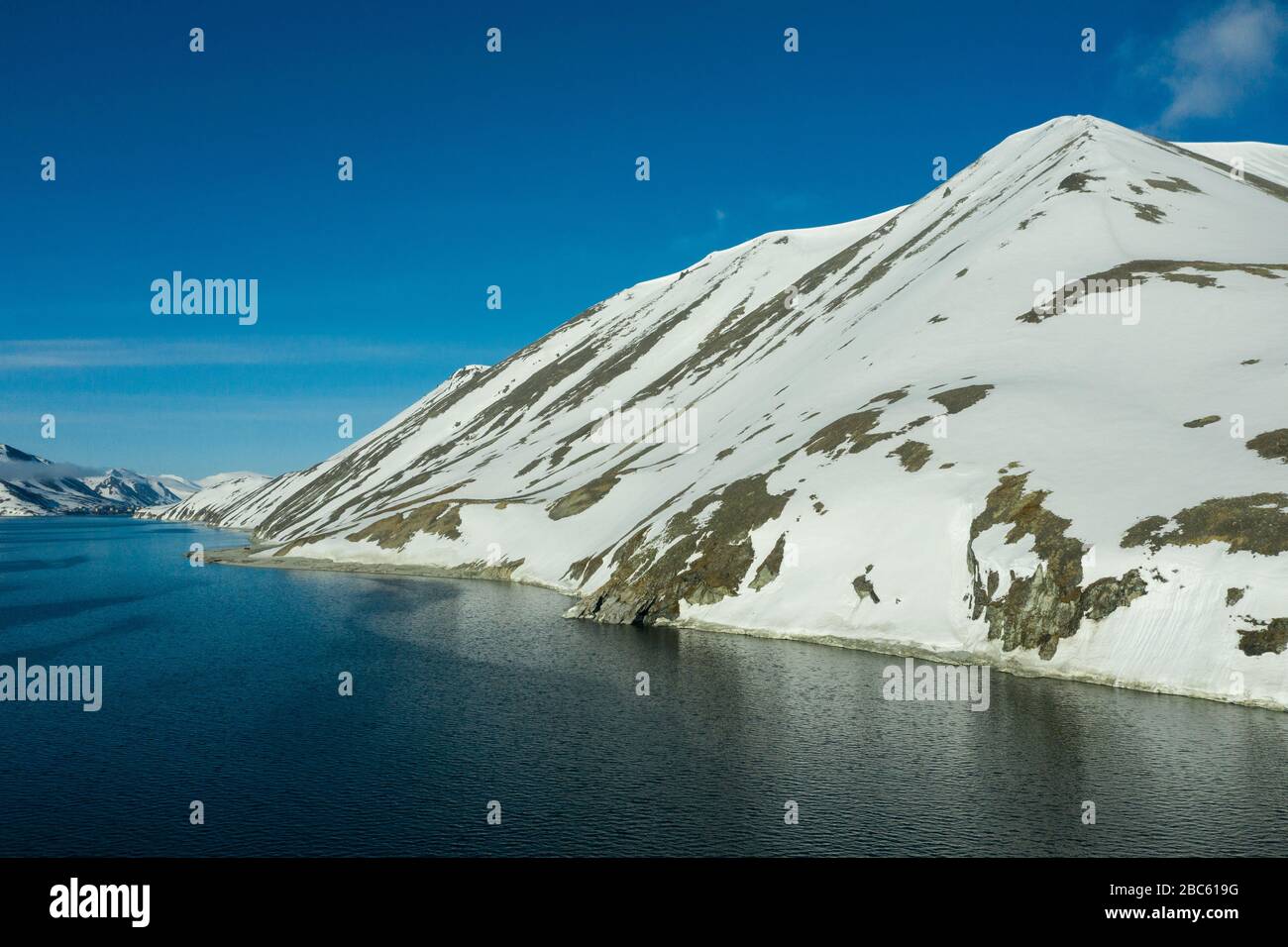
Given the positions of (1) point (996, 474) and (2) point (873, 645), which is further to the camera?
(1) point (996, 474)

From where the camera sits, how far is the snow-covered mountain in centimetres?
4719

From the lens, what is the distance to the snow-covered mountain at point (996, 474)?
47.2 m

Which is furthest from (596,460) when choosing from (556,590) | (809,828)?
(809,828)

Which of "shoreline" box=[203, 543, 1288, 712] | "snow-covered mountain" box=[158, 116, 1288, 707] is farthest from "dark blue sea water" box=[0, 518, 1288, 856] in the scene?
"snow-covered mountain" box=[158, 116, 1288, 707]

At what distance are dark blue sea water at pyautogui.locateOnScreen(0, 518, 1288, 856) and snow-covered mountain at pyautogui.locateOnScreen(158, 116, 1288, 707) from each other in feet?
15.1

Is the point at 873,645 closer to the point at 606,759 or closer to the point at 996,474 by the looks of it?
the point at 996,474

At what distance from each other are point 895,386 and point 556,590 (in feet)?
130

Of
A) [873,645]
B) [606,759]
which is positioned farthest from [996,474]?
[606,759]

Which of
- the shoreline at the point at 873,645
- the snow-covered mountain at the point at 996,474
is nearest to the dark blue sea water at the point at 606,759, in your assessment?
the shoreline at the point at 873,645

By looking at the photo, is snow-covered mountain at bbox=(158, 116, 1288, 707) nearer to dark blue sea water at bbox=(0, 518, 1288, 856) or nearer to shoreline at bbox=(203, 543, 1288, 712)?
shoreline at bbox=(203, 543, 1288, 712)

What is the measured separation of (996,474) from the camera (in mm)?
59031

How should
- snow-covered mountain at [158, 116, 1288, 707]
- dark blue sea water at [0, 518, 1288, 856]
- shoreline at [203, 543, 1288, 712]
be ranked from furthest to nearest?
snow-covered mountain at [158, 116, 1288, 707] < shoreline at [203, 543, 1288, 712] < dark blue sea water at [0, 518, 1288, 856]

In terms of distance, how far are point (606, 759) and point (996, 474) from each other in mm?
37041
